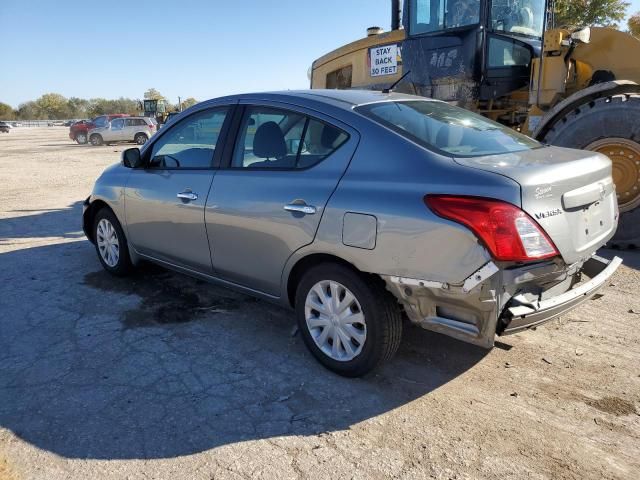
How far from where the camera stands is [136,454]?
2463 millimetres

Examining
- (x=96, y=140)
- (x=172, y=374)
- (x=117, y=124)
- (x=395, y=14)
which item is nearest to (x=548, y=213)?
(x=172, y=374)

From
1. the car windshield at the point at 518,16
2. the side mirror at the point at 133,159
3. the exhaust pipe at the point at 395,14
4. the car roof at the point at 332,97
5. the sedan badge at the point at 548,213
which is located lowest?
the sedan badge at the point at 548,213

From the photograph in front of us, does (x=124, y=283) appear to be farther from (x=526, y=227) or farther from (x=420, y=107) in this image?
(x=526, y=227)

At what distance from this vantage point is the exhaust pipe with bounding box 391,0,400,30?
321 inches

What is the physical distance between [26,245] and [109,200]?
93.8 inches

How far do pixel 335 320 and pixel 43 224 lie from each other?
6280 mm

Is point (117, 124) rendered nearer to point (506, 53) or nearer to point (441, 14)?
point (441, 14)

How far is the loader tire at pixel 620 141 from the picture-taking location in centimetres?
525

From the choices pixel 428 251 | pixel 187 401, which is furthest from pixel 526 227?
pixel 187 401

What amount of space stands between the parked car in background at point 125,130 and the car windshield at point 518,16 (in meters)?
25.7

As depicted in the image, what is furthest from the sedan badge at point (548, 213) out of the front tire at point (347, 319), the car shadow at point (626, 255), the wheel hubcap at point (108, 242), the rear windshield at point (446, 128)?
the wheel hubcap at point (108, 242)

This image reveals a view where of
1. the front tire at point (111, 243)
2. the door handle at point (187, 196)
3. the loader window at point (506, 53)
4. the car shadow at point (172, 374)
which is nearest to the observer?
the car shadow at point (172, 374)

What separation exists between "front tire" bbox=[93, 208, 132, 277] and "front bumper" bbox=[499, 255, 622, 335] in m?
3.57

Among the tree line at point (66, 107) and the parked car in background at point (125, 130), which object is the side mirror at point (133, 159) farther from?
the tree line at point (66, 107)
